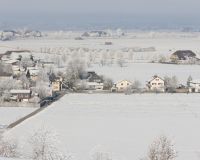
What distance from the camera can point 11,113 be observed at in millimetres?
10047

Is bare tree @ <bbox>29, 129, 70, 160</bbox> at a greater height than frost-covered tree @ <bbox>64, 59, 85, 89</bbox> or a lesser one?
lesser

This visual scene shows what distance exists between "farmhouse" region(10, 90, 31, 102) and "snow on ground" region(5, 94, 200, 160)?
0.73m

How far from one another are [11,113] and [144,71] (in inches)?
328

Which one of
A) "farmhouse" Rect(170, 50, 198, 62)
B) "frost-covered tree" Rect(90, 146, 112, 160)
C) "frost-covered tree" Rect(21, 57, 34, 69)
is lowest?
"frost-covered tree" Rect(90, 146, 112, 160)

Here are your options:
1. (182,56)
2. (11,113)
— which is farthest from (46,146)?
(182,56)

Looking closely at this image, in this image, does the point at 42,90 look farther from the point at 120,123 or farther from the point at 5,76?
the point at 120,123

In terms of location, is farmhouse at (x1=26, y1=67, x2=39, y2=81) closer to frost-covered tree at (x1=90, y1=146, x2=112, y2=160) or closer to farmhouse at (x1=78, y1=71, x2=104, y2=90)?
farmhouse at (x1=78, y1=71, x2=104, y2=90)

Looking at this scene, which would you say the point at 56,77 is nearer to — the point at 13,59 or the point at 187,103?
the point at 187,103

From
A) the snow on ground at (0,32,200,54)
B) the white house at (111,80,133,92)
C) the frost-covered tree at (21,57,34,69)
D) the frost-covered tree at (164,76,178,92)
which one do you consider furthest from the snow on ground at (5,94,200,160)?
the snow on ground at (0,32,200,54)

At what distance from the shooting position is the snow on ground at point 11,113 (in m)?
9.14

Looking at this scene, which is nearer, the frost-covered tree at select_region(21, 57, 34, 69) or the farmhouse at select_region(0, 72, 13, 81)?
the farmhouse at select_region(0, 72, 13, 81)

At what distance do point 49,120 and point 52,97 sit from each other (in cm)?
305

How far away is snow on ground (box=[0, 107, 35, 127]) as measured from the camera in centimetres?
914

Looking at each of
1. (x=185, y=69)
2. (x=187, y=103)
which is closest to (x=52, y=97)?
(x=187, y=103)
